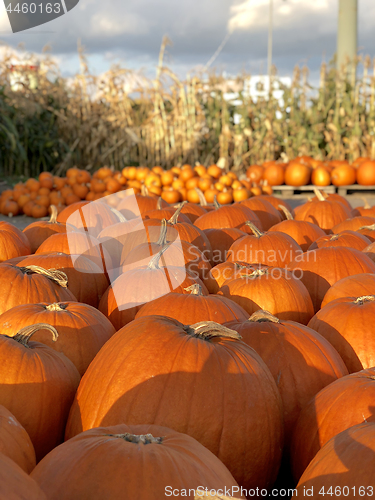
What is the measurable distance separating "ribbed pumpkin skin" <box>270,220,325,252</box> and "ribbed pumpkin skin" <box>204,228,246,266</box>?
36cm

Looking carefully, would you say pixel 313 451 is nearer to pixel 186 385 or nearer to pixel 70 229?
pixel 186 385

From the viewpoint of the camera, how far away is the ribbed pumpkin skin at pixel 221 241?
3.45 meters

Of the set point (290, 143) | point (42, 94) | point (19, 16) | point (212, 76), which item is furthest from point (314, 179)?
point (42, 94)

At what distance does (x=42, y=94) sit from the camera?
Answer: 11680 mm

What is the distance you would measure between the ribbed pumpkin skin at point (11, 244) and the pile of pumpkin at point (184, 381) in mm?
403

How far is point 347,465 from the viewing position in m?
1.10

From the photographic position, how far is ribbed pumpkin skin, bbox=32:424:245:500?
96cm

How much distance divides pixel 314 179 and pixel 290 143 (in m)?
3.21

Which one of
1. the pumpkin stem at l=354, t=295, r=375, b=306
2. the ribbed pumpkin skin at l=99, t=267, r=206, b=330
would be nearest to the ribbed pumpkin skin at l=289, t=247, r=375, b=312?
the pumpkin stem at l=354, t=295, r=375, b=306

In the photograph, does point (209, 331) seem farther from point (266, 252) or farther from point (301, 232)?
point (301, 232)

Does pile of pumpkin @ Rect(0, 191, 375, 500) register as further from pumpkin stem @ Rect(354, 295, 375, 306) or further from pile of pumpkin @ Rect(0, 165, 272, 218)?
pile of pumpkin @ Rect(0, 165, 272, 218)

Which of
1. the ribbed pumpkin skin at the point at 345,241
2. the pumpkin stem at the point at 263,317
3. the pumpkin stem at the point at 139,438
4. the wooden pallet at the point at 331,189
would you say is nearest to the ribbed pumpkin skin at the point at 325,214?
the ribbed pumpkin skin at the point at 345,241

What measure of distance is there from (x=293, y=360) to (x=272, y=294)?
67 centimetres

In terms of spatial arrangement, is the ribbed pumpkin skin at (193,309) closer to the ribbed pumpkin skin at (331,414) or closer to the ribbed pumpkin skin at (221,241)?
the ribbed pumpkin skin at (331,414)
